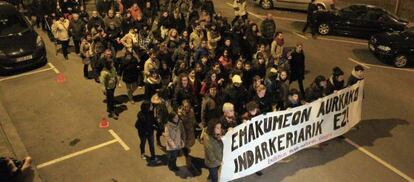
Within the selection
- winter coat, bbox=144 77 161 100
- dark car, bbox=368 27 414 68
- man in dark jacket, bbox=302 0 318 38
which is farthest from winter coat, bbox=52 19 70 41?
dark car, bbox=368 27 414 68

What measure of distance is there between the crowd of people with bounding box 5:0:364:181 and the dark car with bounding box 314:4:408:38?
362cm

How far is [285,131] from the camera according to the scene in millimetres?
8875

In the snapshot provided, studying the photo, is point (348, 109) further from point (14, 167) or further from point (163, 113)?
point (14, 167)

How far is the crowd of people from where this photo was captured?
8828mm

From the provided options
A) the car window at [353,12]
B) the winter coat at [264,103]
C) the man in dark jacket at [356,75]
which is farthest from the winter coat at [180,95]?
the car window at [353,12]

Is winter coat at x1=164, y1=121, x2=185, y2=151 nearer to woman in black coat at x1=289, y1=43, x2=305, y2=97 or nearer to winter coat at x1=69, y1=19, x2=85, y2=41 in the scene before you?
woman in black coat at x1=289, y1=43, x2=305, y2=97

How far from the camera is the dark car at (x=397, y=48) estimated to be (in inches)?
595

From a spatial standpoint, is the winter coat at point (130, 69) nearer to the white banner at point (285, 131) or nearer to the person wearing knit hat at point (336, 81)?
the white banner at point (285, 131)

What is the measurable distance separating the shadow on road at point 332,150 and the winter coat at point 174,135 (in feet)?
4.68

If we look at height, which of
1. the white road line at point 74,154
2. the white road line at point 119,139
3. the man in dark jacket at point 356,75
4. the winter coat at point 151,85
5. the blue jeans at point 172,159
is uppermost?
the man in dark jacket at point 356,75

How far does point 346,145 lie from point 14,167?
274 inches

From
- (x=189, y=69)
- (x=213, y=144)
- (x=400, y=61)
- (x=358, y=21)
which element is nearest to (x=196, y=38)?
(x=189, y=69)

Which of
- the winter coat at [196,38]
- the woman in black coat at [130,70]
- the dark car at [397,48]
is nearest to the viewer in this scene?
the woman in black coat at [130,70]

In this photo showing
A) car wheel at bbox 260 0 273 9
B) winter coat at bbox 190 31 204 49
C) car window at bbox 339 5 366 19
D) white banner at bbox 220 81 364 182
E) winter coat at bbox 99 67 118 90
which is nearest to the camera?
white banner at bbox 220 81 364 182
